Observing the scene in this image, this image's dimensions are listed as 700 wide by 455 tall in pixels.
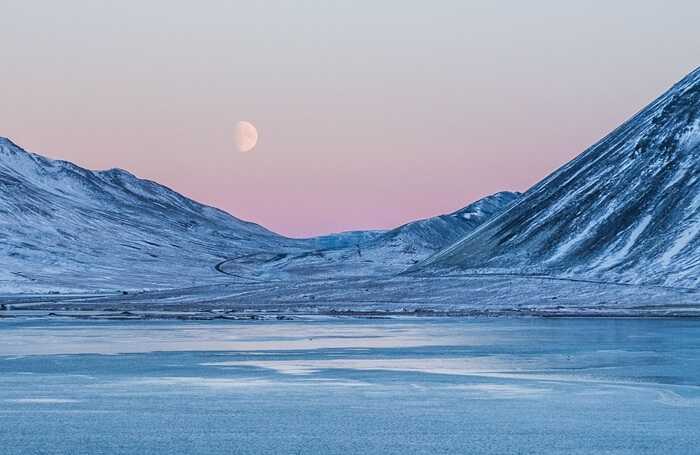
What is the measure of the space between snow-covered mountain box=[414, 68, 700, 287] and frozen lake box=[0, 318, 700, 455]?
83.2m

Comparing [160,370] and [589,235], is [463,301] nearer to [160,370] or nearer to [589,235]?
[589,235]

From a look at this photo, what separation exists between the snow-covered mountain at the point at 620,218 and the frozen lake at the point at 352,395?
83.2m

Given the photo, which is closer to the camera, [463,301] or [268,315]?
[268,315]

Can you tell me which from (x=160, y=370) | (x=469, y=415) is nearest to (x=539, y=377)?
(x=469, y=415)

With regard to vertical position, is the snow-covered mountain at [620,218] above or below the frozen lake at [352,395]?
above

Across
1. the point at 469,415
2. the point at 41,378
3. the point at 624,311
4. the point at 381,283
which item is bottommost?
the point at 469,415

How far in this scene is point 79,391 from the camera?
3775 centimetres

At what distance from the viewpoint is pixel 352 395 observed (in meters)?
36.5

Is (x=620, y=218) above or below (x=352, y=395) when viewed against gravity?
above

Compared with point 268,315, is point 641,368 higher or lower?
lower

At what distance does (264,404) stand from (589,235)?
13429cm

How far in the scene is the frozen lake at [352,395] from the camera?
2795 cm

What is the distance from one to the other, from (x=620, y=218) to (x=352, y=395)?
134313 millimetres

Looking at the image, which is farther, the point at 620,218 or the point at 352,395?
the point at 620,218
